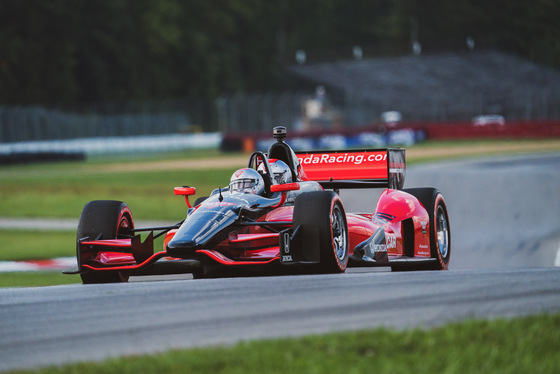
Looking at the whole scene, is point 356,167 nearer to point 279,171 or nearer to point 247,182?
point 279,171

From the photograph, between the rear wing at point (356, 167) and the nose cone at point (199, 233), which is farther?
the rear wing at point (356, 167)

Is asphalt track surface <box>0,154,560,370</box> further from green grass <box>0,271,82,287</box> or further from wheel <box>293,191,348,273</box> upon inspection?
green grass <box>0,271,82,287</box>

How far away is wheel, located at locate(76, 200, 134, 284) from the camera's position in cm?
847

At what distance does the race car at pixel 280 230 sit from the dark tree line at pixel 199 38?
2972 centimetres

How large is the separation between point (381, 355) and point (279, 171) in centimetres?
468

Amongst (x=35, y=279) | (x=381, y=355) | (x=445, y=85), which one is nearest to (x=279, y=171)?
(x=35, y=279)

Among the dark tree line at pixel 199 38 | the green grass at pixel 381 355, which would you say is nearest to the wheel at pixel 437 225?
the green grass at pixel 381 355

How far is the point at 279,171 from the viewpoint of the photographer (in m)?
9.00

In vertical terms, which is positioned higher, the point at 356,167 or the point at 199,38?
the point at 199,38

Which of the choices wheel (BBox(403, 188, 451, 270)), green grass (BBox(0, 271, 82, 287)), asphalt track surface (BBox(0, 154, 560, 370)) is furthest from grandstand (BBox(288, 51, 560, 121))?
asphalt track surface (BBox(0, 154, 560, 370))

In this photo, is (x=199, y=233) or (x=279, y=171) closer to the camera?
(x=199, y=233)

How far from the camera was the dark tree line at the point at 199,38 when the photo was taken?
60812 mm

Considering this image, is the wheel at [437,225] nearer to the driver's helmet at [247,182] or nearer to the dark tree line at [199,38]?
the driver's helmet at [247,182]

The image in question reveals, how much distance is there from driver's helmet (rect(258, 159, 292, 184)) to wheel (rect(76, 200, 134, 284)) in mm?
1397
